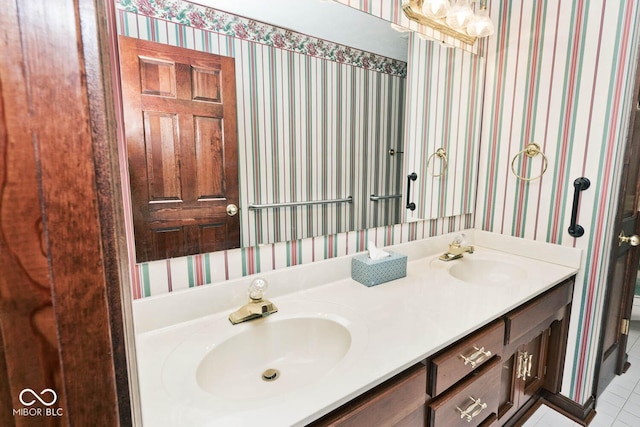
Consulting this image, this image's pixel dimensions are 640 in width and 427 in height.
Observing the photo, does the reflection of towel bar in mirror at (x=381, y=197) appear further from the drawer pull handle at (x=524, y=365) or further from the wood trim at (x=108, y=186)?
the wood trim at (x=108, y=186)

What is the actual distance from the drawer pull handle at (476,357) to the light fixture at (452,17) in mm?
1308

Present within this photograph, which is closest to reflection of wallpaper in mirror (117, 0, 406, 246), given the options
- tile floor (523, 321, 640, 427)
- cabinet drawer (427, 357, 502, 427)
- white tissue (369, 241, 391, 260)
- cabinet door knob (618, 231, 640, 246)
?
white tissue (369, 241, 391, 260)

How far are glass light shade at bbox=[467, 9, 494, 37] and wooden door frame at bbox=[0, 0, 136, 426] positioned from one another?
170 centimetres

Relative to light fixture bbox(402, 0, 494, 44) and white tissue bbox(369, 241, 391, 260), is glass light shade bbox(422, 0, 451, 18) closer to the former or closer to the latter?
light fixture bbox(402, 0, 494, 44)

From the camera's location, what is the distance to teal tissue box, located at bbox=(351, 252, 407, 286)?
120cm

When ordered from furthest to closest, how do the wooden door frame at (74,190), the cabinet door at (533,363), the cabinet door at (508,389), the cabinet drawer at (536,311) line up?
the cabinet door at (533,363)
the cabinet door at (508,389)
the cabinet drawer at (536,311)
the wooden door frame at (74,190)

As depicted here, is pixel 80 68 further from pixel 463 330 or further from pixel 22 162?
pixel 463 330

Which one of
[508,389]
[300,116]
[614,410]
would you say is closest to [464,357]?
[508,389]

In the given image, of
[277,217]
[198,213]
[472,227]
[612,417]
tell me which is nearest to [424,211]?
[472,227]

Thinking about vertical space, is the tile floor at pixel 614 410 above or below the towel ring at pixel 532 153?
below

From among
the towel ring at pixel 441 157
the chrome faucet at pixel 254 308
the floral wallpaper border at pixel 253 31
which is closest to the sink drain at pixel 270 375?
the chrome faucet at pixel 254 308

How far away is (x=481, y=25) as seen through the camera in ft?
4.98

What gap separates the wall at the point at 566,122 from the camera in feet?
4.20

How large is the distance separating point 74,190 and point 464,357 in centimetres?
101
